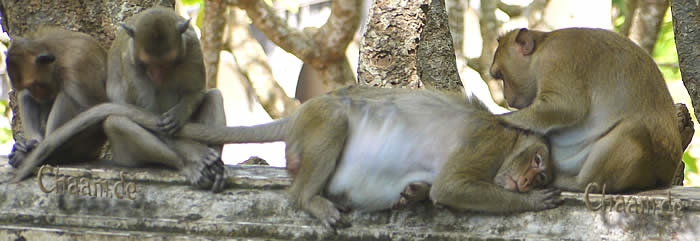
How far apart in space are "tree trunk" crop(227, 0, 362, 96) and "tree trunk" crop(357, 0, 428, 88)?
5.61 feet

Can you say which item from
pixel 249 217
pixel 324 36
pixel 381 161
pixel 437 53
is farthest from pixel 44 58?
pixel 324 36

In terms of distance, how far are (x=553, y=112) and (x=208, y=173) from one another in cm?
196

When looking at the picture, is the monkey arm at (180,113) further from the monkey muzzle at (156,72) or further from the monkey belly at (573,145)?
the monkey belly at (573,145)

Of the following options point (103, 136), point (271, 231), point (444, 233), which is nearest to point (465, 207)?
point (444, 233)

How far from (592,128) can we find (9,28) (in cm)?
470

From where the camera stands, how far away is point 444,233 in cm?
350

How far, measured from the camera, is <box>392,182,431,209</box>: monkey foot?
11.5ft

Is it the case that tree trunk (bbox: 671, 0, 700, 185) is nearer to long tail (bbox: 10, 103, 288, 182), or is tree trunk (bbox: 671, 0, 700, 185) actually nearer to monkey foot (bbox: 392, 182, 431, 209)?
monkey foot (bbox: 392, 182, 431, 209)

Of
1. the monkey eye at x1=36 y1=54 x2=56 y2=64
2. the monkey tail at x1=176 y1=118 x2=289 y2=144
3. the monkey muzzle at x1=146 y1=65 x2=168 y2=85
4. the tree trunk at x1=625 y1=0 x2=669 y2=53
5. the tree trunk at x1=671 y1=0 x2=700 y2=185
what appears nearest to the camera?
the monkey tail at x1=176 y1=118 x2=289 y2=144

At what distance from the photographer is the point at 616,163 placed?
3527mm

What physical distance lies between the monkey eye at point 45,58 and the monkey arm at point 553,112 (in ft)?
8.92

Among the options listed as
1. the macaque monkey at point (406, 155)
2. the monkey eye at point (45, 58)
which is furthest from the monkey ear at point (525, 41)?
the monkey eye at point (45, 58)

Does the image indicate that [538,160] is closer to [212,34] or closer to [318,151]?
[318,151]

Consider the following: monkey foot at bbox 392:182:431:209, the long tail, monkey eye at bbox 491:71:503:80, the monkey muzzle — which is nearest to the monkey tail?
the long tail
